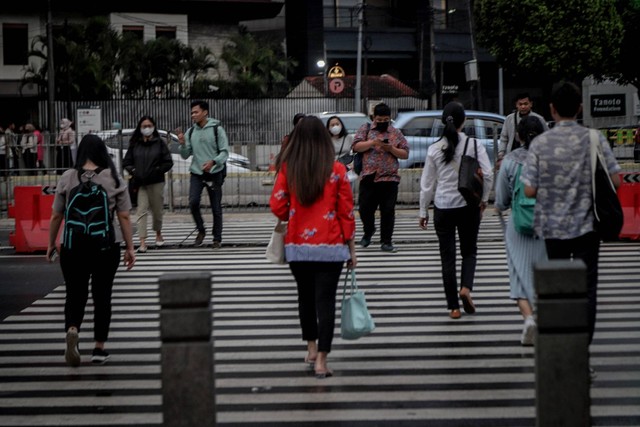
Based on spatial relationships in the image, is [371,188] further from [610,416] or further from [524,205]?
[610,416]

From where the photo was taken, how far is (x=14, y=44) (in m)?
48.1

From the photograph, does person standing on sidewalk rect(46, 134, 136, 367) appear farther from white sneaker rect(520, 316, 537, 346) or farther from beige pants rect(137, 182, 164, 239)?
beige pants rect(137, 182, 164, 239)

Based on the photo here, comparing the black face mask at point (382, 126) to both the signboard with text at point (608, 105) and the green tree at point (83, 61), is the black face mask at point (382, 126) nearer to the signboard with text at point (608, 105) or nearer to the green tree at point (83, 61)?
the green tree at point (83, 61)

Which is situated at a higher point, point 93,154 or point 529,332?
point 93,154

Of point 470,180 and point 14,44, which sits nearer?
point 470,180

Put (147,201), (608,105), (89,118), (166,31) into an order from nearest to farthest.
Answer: (147,201)
(89,118)
(166,31)
(608,105)

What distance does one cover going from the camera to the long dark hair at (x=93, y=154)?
8539 millimetres

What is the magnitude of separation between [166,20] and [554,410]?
45478 millimetres

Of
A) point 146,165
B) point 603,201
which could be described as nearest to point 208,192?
point 146,165

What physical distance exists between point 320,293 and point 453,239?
8.25ft

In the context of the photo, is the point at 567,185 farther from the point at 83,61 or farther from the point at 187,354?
the point at 83,61

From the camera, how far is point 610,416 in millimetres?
6789

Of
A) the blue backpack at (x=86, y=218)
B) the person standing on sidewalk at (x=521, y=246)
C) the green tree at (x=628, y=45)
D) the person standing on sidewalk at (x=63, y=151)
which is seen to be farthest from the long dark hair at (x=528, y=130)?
the green tree at (x=628, y=45)

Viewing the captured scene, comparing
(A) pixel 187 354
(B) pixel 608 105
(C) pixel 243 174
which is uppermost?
(B) pixel 608 105
